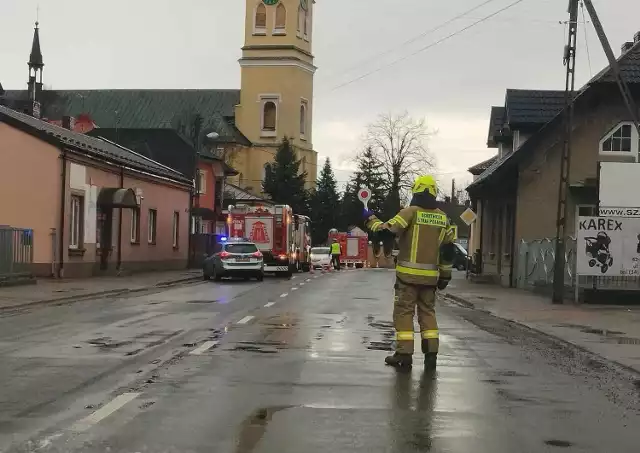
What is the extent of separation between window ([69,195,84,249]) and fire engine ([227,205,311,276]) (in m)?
8.62

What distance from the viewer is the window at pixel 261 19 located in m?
80.6

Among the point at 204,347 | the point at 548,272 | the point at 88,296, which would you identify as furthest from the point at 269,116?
the point at 204,347

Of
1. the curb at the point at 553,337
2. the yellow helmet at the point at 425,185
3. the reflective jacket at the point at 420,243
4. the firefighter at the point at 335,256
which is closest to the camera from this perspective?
the reflective jacket at the point at 420,243

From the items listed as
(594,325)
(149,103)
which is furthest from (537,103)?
(149,103)

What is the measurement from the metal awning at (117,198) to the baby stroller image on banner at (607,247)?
17352mm

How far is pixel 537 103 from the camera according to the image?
33.2m

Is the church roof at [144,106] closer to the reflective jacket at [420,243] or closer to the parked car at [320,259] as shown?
the parked car at [320,259]

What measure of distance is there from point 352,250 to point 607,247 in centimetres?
4262

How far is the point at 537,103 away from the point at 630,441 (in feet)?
90.6

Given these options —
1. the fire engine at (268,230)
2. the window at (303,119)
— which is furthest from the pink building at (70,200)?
the window at (303,119)

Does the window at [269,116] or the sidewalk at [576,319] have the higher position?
the window at [269,116]

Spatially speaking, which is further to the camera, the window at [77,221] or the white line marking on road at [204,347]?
the window at [77,221]

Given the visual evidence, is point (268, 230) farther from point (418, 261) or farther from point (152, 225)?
point (418, 261)

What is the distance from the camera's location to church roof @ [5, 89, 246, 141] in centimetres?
8725
